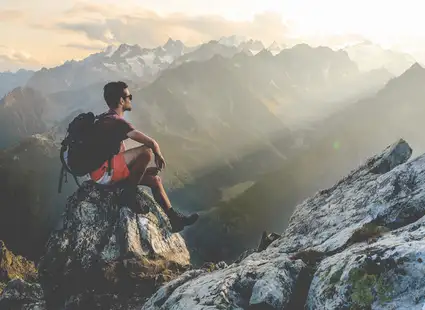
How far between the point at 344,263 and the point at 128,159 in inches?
293

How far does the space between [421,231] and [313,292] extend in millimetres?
3536

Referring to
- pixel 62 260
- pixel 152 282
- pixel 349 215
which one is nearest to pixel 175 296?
pixel 349 215

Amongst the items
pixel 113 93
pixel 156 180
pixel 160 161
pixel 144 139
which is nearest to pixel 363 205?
pixel 156 180

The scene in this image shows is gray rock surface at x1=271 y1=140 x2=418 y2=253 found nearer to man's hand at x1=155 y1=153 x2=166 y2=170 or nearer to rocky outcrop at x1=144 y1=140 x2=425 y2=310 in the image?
rocky outcrop at x1=144 y1=140 x2=425 y2=310

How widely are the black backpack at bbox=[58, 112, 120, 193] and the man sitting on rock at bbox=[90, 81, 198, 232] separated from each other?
29 cm

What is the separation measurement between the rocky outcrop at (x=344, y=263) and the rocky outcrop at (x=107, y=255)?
7.69m

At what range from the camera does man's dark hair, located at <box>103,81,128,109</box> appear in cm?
1274

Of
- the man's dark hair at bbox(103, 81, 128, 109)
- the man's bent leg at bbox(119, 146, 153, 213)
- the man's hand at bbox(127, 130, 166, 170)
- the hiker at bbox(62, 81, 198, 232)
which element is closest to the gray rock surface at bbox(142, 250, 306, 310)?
the hiker at bbox(62, 81, 198, 232)

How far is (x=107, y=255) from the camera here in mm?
25375

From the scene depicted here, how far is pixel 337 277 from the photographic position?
11.7 m

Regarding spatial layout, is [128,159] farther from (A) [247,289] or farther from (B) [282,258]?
(B) [282,258]

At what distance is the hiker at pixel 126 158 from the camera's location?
476 inches

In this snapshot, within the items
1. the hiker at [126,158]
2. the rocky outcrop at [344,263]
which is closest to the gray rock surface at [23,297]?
the rocky outcrop at [344,263]

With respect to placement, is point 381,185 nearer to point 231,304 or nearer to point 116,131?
point 231,304
